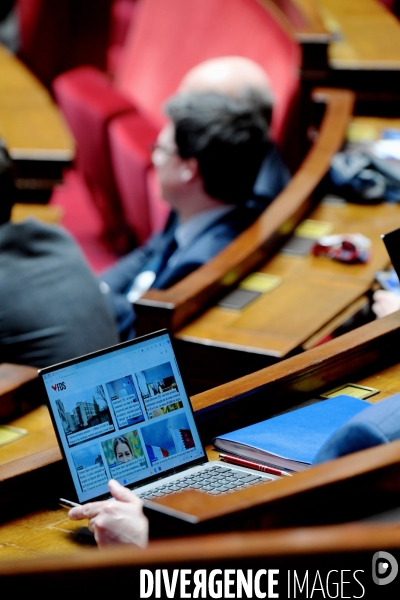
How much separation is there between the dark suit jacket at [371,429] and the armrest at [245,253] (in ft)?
2.09

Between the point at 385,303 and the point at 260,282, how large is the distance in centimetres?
26

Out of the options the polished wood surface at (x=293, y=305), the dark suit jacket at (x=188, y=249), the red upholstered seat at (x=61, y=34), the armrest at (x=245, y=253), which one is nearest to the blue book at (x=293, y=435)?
the polished wood surface at (x=293, y=305)

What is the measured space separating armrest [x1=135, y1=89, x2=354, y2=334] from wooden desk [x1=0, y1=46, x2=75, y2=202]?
516 millimetres

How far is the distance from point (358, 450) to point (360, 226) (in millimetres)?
991

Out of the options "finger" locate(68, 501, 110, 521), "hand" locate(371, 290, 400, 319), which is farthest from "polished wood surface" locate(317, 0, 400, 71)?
"finger" locate(68, 501, 110, 521)

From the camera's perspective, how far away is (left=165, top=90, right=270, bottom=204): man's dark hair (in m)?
1.64

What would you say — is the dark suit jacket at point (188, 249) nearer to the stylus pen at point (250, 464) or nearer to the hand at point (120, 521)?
the stylus pen at point (250, 464)

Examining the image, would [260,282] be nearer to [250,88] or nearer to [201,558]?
[250,88]

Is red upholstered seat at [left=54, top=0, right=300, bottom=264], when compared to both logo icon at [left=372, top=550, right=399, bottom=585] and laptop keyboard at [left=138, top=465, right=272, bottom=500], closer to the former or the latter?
laptop keyboard at [left=138, top=465, right=272, bottom=500]

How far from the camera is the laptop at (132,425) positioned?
0.88 m

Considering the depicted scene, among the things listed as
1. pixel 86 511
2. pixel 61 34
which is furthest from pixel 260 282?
pixel 61 34

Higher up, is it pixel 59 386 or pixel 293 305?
pixel 59 386

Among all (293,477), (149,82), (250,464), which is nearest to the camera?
(293,477)

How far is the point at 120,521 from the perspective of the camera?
76cm
